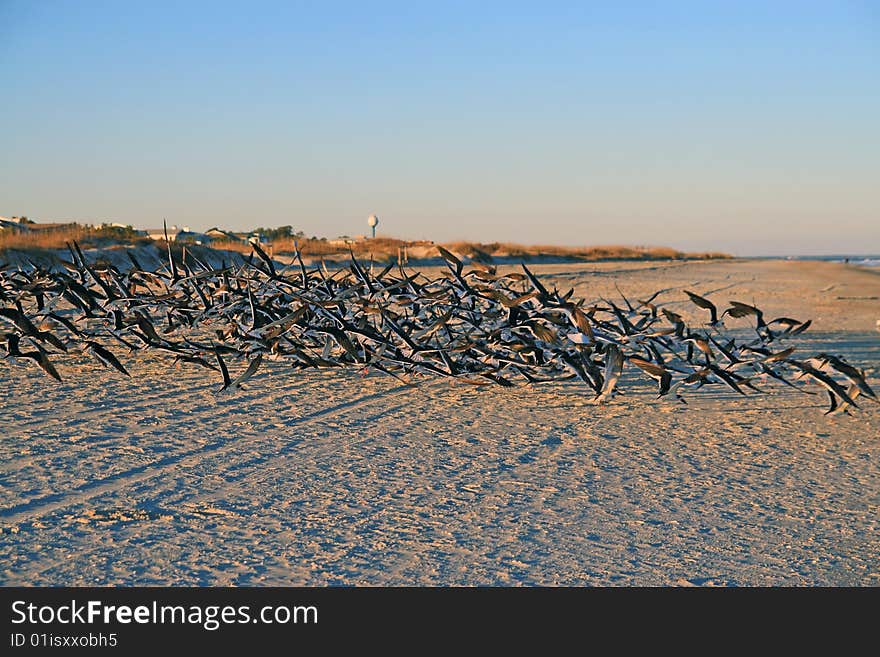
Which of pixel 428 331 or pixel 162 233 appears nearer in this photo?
pixel 428 331

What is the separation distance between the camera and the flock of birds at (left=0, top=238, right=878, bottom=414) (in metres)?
3.74

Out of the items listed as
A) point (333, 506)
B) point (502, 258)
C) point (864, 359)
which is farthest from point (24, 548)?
point (502, 258)

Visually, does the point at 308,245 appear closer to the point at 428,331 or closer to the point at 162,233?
the point at 162,233

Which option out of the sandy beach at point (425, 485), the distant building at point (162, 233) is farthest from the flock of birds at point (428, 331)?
the distant building at point (162, 233)

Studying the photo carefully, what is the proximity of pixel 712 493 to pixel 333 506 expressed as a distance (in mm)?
1042

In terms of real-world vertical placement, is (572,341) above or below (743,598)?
above

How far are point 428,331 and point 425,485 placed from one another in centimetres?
155

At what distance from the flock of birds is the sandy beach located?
0.14m

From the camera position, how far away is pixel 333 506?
2.43 m

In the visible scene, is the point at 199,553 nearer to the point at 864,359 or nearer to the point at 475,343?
the point at 475,343

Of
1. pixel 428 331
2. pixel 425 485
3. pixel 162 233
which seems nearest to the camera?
pixel 425 485

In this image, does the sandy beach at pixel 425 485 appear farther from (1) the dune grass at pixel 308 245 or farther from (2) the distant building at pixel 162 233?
(2) the distant building at pixel 162 233

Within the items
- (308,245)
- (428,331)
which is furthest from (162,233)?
(428,331)

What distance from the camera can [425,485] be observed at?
2635mm
